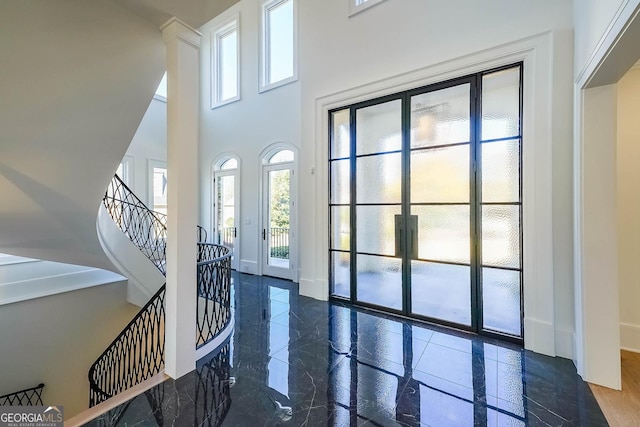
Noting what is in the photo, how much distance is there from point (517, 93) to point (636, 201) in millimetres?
1509

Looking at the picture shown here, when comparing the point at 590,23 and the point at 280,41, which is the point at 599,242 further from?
the point at 280,41

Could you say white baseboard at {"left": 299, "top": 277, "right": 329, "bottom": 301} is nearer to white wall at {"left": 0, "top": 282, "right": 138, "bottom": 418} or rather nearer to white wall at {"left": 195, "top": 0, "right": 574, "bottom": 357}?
white wall at {"left": 195, "top": 0, "right": 574, "bottom": 357}

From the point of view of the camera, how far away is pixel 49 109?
6.70ft

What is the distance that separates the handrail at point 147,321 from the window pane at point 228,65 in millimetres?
3192

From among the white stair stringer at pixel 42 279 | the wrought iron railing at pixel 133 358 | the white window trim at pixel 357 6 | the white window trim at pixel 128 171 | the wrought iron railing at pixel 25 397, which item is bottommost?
the wrought iron railing at pixel 25 397

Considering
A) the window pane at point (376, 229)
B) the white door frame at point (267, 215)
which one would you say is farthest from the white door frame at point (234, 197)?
the window pane at point (376, 229)

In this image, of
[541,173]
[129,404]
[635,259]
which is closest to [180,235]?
[129,404]

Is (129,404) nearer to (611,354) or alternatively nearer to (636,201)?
(611,354)

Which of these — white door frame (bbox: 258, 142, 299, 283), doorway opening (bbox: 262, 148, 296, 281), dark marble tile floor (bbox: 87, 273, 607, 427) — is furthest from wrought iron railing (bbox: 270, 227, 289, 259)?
dark marble tile floor (bbox: 87, 273, 607, 427)

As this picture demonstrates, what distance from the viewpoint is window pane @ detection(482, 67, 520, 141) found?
2846mm

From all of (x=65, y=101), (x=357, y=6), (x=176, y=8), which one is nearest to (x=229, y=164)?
(x=357, y=6)

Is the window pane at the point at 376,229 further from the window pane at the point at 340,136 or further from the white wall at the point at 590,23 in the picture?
the white wall at the point at 590,23

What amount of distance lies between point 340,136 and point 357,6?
1.72m

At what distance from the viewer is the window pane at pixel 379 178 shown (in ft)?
11.7
